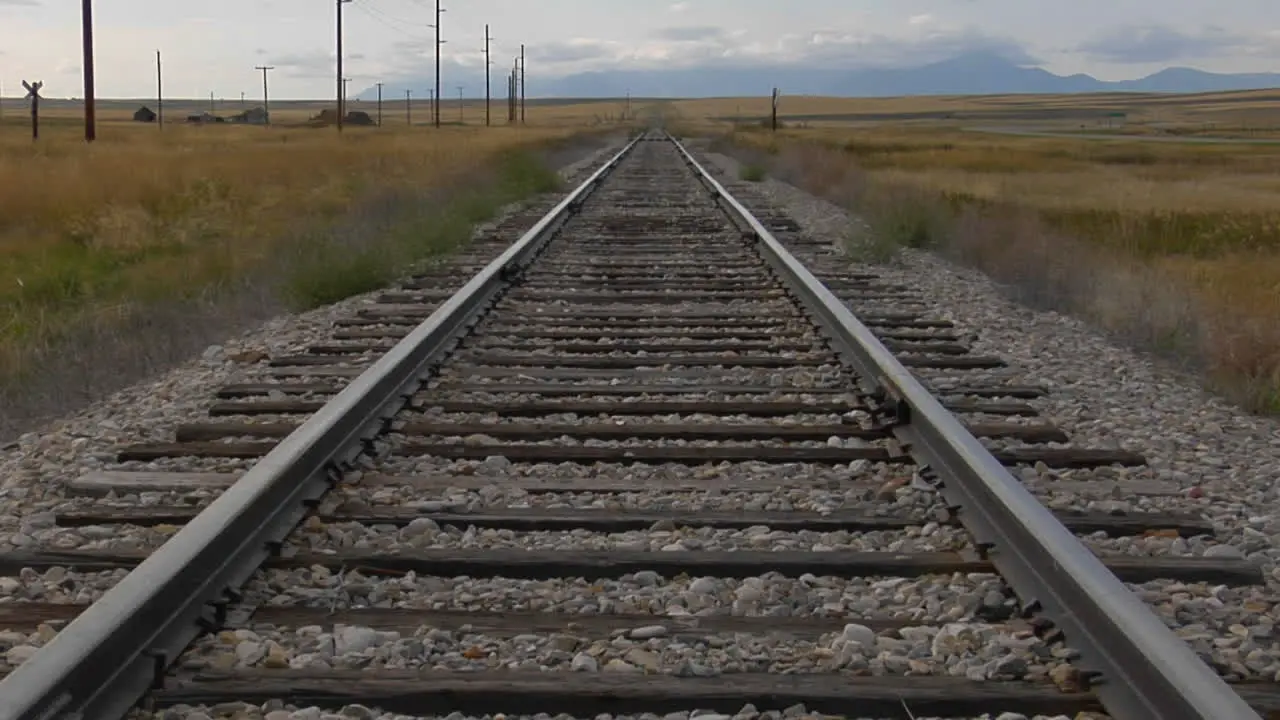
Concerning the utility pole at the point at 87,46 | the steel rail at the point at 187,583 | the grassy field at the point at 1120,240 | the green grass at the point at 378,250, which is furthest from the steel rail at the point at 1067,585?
the utility pole at the point at 87,46

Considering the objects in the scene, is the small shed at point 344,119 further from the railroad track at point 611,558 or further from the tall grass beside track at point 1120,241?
the railroad track at point 611,558

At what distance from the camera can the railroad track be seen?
2785 millimetres

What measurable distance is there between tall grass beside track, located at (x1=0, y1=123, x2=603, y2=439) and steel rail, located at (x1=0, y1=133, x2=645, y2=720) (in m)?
1.99

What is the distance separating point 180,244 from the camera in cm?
1464

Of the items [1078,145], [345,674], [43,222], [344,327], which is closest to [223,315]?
[344,327]

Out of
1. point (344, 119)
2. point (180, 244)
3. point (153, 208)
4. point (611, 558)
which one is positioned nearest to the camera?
point (611, 558)

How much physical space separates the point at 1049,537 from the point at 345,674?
68.3 inches

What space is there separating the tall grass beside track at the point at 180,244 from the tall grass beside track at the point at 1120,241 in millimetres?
4634

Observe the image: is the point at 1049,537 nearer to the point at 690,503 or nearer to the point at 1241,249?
the point at 690,503

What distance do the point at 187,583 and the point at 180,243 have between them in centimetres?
1232

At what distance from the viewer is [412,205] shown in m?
15.8

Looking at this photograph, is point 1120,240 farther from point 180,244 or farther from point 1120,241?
point 180,244

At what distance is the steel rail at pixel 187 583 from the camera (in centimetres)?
254

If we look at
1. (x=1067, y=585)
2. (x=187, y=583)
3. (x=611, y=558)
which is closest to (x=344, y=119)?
(x=611, y=558)
